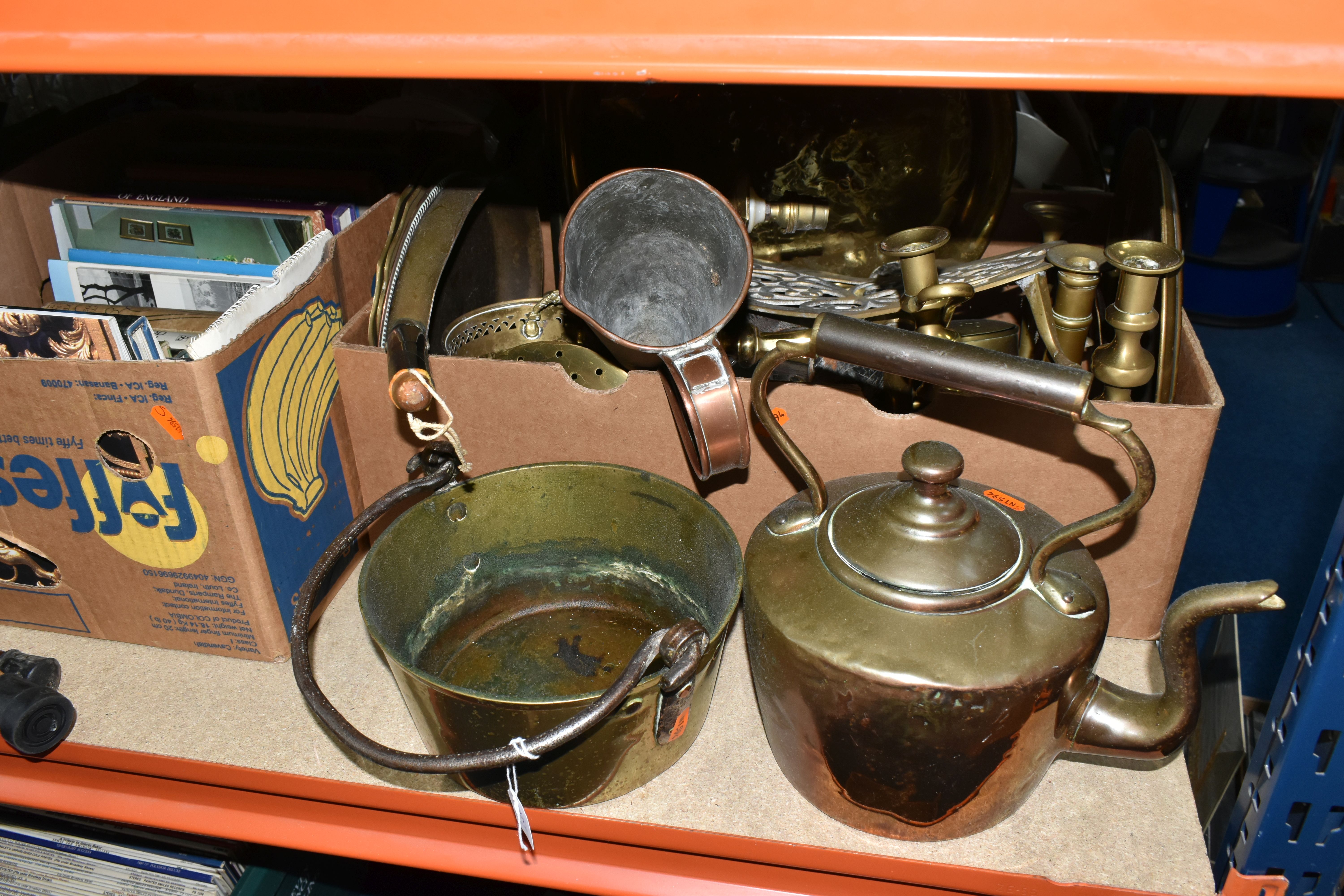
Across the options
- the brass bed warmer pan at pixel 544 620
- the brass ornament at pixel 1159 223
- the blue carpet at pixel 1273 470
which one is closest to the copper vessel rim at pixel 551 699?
the brass bed warmer pan at pixel 544 620

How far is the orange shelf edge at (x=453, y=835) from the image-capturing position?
2.05 ft

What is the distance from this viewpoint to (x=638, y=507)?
75 centimetres

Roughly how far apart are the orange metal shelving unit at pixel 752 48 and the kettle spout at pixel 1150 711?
0.31 feet

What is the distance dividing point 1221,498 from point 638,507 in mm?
1729

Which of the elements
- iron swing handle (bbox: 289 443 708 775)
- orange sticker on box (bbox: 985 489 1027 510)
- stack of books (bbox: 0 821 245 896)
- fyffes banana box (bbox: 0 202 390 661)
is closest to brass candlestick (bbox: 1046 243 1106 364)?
orange sticker on box (bbox: 985 489 1027 510)

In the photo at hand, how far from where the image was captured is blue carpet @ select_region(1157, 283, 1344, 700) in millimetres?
1714

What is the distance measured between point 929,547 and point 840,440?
0.53 ft

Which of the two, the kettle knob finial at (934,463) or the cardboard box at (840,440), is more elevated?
the kettle knob finial at (934,463)

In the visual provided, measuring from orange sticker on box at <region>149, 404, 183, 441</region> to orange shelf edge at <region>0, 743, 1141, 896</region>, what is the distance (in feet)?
0.80

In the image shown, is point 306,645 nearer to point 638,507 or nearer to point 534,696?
point 534,696

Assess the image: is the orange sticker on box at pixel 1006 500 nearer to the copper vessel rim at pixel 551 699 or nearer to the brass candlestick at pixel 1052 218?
the copper vessel rim at pixel 551 699

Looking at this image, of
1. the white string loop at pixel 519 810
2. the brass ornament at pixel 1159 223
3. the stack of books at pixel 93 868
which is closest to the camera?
the white string loop at pixel 519 810

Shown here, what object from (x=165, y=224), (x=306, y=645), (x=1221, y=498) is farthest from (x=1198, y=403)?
(x=1221, y=498)

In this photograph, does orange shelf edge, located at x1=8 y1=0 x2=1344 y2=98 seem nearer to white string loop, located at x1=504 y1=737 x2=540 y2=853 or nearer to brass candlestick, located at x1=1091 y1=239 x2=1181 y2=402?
brass candlestick, located at x1=1091 y1=239 x2=1181 y2=402
